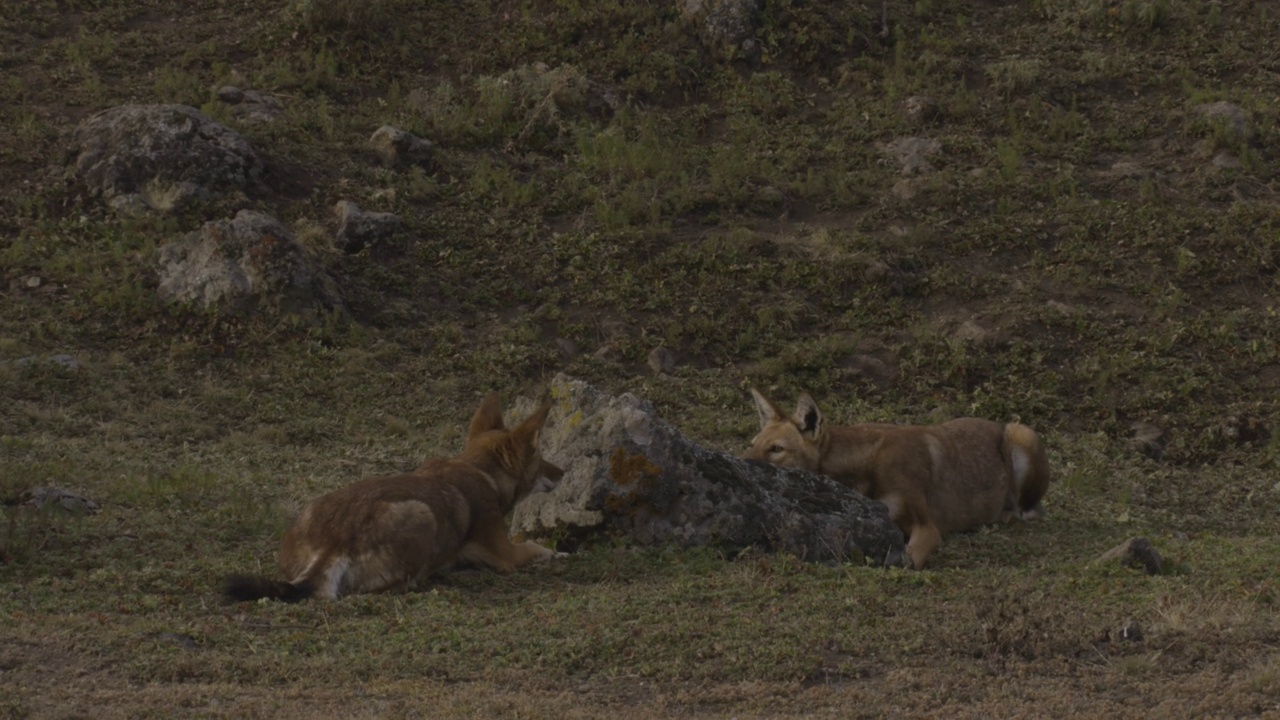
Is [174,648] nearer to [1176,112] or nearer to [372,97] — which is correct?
[372,97]

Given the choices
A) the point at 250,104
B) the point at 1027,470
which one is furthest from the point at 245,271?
the point at 1027,470

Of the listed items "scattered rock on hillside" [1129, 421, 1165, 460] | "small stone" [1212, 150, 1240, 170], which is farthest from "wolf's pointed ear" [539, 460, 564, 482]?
"small stone" [1212, 150, 1240, 170]

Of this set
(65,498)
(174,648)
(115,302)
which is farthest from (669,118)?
(174,648)

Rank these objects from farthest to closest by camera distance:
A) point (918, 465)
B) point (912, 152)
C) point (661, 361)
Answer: point (912, 152)
point (661, 361)
point (918, 465)

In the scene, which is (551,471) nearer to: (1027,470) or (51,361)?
(1027,470)

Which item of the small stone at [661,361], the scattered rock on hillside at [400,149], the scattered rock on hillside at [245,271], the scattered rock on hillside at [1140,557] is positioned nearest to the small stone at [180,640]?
the scattered rock on hillside at [1140,557]

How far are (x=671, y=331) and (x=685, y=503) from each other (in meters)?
8.03

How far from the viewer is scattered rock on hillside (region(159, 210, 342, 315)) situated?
58.9ft

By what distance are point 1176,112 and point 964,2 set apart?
5.61 meters

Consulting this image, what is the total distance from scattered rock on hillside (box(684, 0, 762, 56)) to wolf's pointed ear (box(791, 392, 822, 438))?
14.2 metres

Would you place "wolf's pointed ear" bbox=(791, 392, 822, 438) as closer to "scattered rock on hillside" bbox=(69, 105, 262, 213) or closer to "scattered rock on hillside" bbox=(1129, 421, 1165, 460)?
"scattered rock on hillside" bbox=(1129, 421, 1165, 460)

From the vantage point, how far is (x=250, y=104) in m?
22.5

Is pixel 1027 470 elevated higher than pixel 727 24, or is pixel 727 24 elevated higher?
→ pixel 727 24

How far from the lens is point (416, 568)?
957 centimetres
